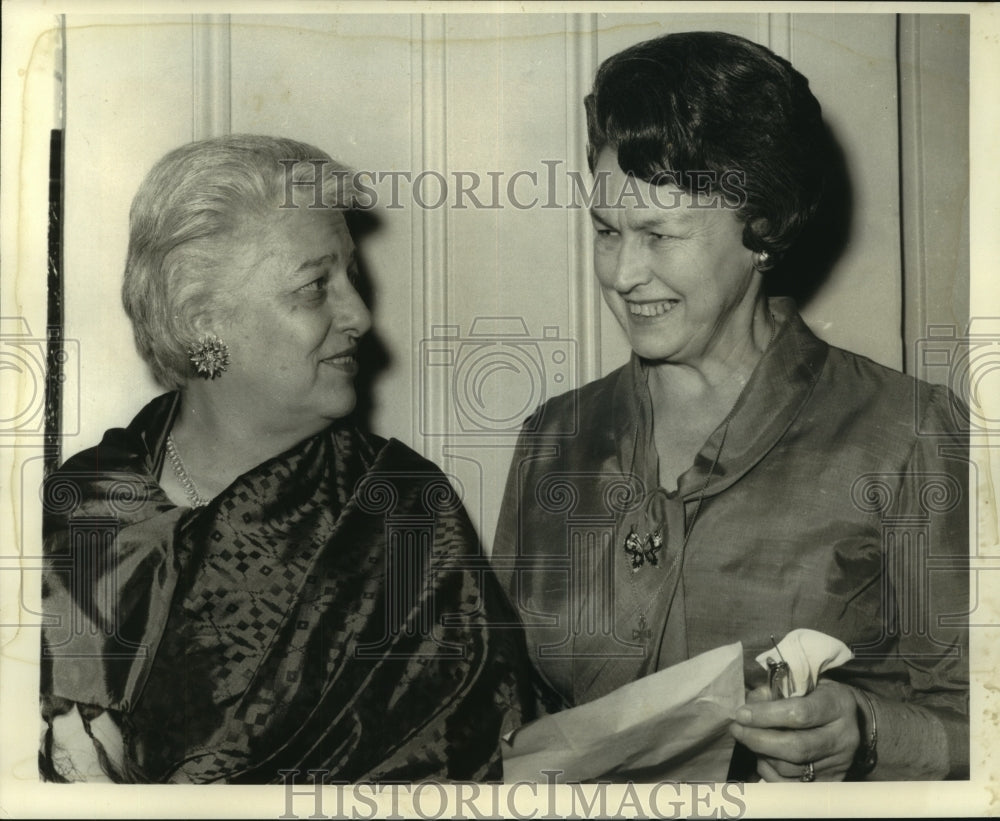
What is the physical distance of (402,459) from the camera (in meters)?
2.25

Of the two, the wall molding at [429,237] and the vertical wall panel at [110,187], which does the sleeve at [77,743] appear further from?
the wall molding at [429,237]

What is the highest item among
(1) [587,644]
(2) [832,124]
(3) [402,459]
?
(2) [832,124]

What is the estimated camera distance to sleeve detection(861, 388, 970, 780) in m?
2.21

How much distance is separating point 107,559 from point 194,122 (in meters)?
0.84

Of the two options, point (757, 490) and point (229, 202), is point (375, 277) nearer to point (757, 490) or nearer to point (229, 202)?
point (229, 202)

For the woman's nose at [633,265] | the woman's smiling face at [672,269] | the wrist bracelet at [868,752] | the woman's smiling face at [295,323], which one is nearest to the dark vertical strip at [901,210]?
the woman's smiling face at [672,269]

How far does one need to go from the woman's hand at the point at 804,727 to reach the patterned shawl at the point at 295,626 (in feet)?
1.34

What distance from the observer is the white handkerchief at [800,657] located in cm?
216

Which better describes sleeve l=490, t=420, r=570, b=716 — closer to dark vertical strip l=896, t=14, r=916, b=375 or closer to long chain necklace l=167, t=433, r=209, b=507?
long chain necklace l=167, t=433, r=209, b=507

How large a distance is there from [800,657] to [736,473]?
1.15 ft

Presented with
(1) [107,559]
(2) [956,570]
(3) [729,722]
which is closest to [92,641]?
(1) [107,559]

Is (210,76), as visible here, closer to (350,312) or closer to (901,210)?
(350,312)

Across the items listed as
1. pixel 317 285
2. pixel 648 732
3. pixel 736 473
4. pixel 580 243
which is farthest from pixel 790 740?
pixel 317 285
